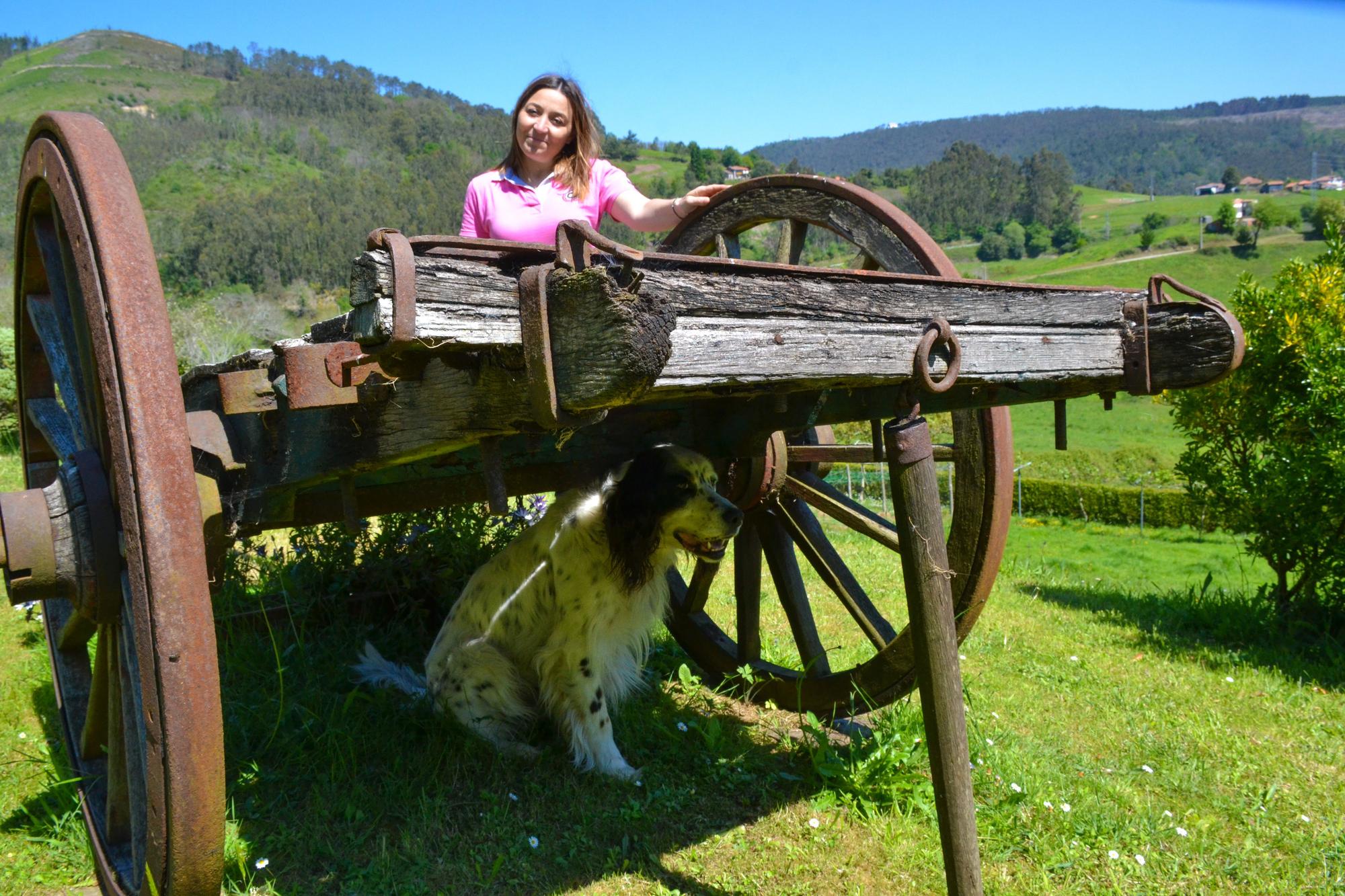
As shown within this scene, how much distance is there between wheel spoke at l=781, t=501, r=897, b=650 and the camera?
3.49 m

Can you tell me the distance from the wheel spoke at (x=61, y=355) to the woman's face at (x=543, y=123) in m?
1.82

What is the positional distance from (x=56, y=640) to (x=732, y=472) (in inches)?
89.0

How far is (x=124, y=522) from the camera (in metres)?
1.63

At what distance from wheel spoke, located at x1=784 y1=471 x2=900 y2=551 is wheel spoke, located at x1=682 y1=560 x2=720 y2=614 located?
18.7 inches

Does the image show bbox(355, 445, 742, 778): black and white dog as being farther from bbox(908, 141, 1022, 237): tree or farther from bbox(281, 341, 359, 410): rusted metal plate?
bbox(908, 141, 1022, 237): tree

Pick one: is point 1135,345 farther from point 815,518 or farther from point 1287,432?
point 1287,432

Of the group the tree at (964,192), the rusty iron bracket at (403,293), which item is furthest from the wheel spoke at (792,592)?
the tree at (964,192)

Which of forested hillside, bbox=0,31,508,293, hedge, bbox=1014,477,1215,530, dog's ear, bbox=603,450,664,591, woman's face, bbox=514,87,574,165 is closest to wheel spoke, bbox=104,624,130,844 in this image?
dog's ear, bbox=603,450,664,591

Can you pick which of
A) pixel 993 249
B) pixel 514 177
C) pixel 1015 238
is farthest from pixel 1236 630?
pixel 1015 238

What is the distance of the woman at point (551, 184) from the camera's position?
3.71 metres

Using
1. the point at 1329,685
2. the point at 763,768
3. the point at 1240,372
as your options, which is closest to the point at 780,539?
the point at 763,768

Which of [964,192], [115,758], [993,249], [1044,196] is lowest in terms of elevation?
[115,758]

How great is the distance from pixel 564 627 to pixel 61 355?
1.75 meters

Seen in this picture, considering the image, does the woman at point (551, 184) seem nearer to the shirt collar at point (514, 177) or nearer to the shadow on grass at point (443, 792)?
the shirt collar at point (514, 177)
